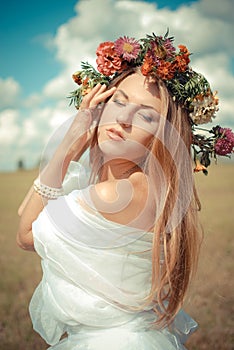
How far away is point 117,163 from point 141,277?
45 centimetres

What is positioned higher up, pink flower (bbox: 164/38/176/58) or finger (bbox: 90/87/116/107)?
pink flower (bbox: 164/38/176/58)

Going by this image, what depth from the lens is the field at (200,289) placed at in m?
2.91

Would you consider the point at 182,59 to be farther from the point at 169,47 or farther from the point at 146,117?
the point at 146,117

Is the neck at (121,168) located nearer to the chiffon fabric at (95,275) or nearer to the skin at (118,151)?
the skin at (118,151)

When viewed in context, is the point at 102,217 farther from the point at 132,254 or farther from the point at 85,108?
the point at 85,108

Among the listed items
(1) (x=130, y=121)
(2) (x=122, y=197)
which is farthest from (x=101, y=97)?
(2) (x=122, y=197)

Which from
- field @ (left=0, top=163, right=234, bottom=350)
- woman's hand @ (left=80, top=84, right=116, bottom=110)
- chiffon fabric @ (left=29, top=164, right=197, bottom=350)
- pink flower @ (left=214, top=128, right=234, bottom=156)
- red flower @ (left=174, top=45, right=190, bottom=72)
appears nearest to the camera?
chiffon fabric @ (left=29, top=164, right=197, bottom=350)

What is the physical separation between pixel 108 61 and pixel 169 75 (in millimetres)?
265

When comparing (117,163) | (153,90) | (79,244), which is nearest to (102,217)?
(79,244)

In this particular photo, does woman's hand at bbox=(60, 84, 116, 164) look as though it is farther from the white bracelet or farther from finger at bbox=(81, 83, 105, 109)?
the white bracelet

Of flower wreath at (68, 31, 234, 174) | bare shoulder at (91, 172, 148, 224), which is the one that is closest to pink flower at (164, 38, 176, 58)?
flower wreath at (68, 31, 234, 174)

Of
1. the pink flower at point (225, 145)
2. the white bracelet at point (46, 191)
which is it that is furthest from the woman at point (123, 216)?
the pink flower at point (225, 145)

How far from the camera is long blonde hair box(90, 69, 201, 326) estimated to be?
183 centimetres

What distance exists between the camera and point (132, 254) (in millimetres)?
1793
